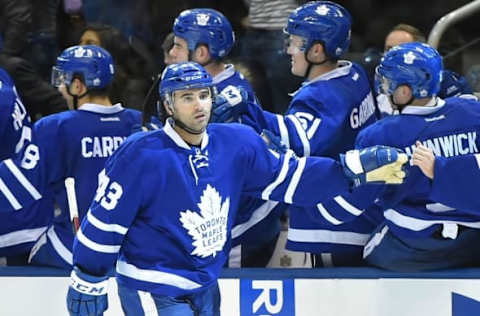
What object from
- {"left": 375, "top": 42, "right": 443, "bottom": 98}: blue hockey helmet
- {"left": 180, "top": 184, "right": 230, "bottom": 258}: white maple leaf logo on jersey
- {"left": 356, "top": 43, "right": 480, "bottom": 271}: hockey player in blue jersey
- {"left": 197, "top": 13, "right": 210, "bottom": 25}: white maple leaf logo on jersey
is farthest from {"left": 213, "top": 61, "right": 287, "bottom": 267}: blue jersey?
{"left": 180, "top": 184, "right": 230, "bottom": 258}: white maple leaf logo on jersey

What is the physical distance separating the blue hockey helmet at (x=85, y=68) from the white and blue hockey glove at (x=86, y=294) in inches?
53.2

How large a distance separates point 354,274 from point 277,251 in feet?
2.12

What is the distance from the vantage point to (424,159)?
470cm

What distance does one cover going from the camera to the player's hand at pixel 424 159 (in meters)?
4.70

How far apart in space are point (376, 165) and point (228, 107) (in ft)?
2.55

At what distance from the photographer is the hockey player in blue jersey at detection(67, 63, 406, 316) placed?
431 centimetres

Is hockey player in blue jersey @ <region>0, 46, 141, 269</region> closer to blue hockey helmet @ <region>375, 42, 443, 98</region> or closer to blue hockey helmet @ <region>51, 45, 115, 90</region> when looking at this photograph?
blue hockey helmet @ <region>51, 45, 115, 90</region>

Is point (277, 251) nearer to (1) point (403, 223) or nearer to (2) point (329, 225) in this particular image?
(2) point (329, 225)

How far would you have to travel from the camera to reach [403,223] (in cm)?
498

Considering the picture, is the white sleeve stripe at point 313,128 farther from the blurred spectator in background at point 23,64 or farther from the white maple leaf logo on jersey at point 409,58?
the blurred spectator in background at point 23,64

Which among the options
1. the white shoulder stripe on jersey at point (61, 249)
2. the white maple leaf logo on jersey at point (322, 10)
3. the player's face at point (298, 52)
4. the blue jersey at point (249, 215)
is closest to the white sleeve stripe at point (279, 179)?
the blue jersey at point (249, 215)

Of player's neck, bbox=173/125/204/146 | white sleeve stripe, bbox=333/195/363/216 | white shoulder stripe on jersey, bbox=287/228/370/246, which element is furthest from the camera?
white shoulder stripe on jersey, bbox=287/228/370/246

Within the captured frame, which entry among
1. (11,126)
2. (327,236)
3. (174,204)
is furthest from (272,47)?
(174,204)

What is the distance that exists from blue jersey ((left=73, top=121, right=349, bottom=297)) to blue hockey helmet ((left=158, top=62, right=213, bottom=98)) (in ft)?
0.44
